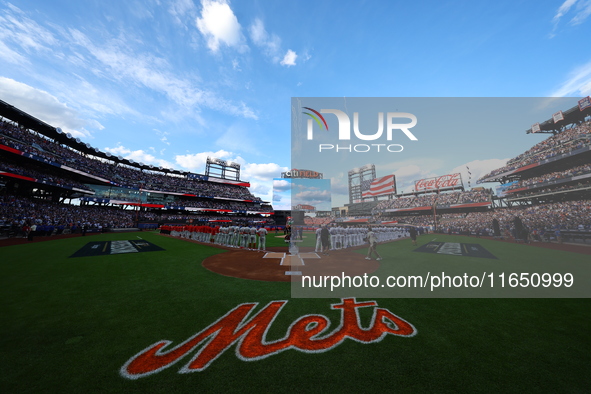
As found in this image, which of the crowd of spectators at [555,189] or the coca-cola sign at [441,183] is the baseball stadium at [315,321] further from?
the coca-cola sign at [441,183]

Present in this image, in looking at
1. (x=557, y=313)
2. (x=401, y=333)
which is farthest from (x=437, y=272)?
(x=401, y=333)

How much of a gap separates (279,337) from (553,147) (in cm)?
1784

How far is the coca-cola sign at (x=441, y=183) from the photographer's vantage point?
16.7m

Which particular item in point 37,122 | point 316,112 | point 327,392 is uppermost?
point 37,122

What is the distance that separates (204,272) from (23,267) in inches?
289

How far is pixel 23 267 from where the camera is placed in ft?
28.5

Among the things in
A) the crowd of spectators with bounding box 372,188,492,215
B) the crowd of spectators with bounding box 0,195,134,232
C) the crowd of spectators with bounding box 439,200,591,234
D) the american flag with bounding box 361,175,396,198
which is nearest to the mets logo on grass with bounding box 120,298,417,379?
the crowd of spectators with bounding box 439,200,591,234

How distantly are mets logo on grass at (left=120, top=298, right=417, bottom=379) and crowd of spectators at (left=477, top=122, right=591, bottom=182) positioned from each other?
12513 millimetres

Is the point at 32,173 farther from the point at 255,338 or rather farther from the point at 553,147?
the point at 553,147

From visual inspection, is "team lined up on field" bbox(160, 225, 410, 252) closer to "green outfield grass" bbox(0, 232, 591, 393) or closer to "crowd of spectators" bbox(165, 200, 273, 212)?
"green outfield grass" bbox(0, 232, 591, 393)

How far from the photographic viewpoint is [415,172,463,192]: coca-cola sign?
16.7m

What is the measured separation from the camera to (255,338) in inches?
149

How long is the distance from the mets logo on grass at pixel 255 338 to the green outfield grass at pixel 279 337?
5.0 inches

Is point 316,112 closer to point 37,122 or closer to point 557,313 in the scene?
point 557,313
